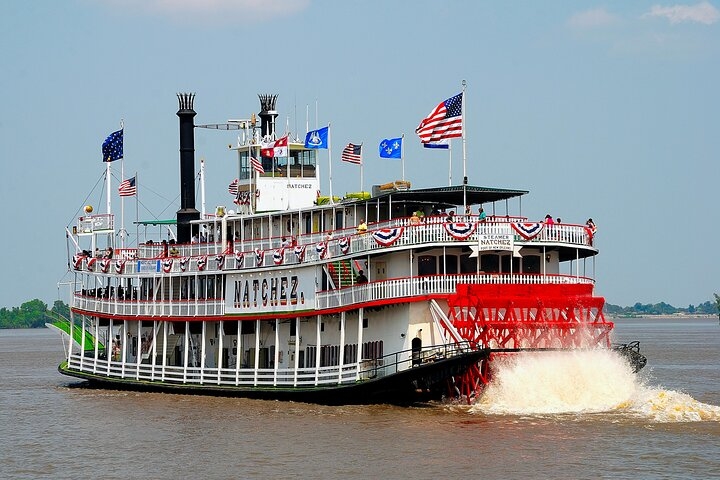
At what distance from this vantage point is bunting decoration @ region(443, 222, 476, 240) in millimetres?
35344

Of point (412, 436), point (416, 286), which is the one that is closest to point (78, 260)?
point (416, 286)

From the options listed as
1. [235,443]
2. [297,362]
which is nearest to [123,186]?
[297,362]

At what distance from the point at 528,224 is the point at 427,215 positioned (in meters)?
4.48

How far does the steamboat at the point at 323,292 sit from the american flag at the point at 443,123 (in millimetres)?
1653

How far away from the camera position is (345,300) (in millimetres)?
37531

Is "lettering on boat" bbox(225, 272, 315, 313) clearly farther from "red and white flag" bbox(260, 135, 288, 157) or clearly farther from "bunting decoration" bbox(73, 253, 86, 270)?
"bunting decoration" bbox(73, 253, 86, 270)

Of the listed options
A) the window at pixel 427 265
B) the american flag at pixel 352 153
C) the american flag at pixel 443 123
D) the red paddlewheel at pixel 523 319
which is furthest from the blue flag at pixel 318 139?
the red paddlewheel at pixel 523 319

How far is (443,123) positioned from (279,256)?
6972 mm

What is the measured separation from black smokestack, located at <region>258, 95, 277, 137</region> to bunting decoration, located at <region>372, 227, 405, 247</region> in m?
16.3

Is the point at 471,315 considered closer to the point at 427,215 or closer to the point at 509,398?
the point at 509,398

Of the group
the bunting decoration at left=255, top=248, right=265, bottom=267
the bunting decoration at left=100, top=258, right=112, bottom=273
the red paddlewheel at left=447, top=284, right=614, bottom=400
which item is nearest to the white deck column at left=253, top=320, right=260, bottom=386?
the bunting decoration at left=255, top=248, right=265, bottom=267

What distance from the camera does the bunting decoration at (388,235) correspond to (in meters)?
35.6

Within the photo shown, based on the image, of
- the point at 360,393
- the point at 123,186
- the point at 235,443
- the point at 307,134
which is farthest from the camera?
the point at 123,186

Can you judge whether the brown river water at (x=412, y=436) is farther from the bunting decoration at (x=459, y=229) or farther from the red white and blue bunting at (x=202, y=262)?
the red white and blue bunting at (x=202, y=262)
